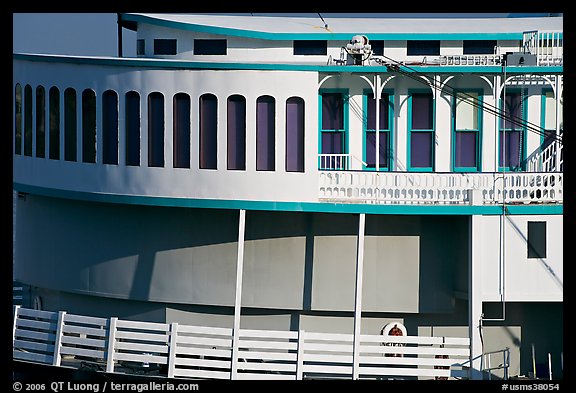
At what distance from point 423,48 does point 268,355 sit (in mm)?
7835

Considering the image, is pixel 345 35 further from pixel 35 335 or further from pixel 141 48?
pixel 35 335

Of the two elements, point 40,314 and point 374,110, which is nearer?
point 40,314

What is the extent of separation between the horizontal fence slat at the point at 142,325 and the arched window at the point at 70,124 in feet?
10.5

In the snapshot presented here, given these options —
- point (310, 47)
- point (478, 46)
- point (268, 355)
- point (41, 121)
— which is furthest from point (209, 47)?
point (268, 355)

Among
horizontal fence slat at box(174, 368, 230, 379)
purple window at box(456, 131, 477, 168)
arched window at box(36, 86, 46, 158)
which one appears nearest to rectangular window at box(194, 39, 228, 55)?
arched window at box(36, 86, 46, 158)

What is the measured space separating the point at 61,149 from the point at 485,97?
24.5 feet

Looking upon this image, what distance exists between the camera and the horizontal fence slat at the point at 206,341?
26.3 metres

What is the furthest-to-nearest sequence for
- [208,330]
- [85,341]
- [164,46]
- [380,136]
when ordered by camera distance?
[164,46], [380,136], [85,341], [208,330]

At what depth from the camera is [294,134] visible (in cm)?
2680

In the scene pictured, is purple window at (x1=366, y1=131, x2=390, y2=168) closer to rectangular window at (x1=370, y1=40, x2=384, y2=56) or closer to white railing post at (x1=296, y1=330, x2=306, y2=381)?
rectangular window at (x1=370, y1=40, x2=384, y2=56)

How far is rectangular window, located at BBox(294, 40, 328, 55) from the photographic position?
103 feet

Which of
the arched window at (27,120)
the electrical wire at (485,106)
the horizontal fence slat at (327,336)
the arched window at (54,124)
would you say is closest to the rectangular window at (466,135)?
the electrical wire at (485,106)

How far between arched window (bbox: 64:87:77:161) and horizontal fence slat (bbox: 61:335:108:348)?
3126 mm
